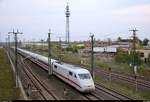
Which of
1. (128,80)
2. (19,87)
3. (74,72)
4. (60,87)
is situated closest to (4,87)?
(19,87)

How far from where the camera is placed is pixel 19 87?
36.7 metres

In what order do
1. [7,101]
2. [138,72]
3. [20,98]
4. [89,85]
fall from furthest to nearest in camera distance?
[138,72] → [89,85] → [20,98] → [7,101]

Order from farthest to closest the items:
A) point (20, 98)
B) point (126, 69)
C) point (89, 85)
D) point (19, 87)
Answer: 1. point (126, 69)
2. point (19, 87)
3. point (89, 85)
4. point (20, 98)

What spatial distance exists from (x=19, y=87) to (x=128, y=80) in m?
17.3

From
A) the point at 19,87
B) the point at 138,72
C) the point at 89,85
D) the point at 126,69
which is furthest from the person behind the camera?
the point at 126,69

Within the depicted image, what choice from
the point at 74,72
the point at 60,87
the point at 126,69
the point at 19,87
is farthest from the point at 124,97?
the point at 126,69

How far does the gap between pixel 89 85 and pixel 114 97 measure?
3.05 meters

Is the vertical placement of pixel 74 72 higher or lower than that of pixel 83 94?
higher

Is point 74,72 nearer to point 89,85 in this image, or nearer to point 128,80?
point 89,85

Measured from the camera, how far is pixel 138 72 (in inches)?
2098

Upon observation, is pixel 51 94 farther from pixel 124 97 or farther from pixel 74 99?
pixel 124 97

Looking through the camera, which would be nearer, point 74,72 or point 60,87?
point 74,72

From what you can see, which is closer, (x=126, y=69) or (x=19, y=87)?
(x=19, y=87)

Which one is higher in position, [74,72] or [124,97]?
[74,72]
